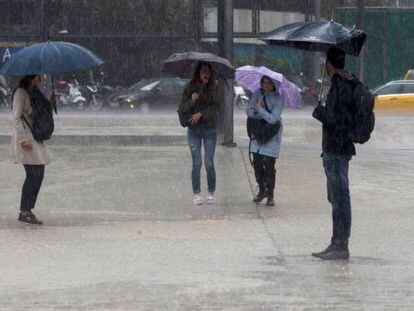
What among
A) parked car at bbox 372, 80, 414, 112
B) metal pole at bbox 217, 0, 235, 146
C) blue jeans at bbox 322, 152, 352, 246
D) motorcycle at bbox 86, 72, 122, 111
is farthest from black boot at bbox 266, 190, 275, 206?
motorcycle at bbox 86, 72, 122, 111

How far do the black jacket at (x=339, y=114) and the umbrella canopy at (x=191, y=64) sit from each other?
3102 mm

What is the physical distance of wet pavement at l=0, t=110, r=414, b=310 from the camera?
772cm

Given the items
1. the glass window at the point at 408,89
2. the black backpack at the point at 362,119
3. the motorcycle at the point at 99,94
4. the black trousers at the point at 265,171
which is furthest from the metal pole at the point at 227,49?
the motorcycle at the point at 99,94

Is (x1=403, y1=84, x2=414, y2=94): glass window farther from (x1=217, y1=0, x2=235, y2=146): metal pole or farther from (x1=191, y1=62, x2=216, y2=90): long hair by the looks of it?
(x1=191, y1=62, x2=216, y2=90): long hair

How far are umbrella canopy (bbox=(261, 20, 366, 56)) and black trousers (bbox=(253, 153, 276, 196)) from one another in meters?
2.40

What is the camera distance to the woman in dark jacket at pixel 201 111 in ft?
39.0

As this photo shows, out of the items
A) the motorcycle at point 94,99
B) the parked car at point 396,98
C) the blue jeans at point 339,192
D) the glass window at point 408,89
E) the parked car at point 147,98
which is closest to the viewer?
the blue jeans at point 339,192

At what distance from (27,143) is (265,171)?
9.45ft

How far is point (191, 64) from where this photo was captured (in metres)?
12.6

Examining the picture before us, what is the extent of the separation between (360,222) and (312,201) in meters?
1.55

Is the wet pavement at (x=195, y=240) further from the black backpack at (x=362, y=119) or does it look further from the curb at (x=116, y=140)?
the curb at (x=116, y=140)

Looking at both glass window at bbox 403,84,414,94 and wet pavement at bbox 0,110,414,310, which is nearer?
wet pavement at bbox 0,110,414,310

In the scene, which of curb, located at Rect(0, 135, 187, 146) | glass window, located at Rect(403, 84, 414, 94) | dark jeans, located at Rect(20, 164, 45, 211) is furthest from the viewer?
glass window, located at Rect(403, 84, 414, 94)

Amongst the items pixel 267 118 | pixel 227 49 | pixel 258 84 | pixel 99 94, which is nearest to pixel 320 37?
pixel 267 118
